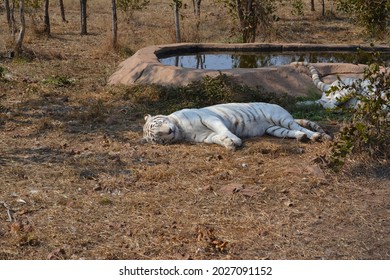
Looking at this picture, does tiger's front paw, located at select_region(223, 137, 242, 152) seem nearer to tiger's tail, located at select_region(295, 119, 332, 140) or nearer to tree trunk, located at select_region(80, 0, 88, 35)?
tiger's tail, located at select_region(295, 119, 332, 140)

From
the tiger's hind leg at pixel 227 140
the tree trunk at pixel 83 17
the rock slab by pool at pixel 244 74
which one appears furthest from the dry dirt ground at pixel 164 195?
the tree trunk at pixel 83 17

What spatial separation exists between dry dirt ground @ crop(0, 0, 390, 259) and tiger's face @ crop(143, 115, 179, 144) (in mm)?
120

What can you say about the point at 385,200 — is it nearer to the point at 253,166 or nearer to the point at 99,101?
the point at 253,166

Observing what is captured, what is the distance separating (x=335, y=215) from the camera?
4934mm

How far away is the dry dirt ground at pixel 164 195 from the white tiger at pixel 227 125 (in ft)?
0.42

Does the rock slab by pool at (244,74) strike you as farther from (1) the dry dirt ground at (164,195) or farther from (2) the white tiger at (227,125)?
(2) the white tiger at (227,125)

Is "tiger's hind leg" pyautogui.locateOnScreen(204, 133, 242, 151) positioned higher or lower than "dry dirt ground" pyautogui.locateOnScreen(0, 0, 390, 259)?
higher

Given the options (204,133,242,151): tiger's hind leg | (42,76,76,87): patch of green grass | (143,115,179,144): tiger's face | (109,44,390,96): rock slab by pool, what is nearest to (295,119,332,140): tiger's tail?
(204,133,242,151): tiger's hind leg

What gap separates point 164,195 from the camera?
17.6 ft

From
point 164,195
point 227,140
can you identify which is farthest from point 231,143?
point 164,195

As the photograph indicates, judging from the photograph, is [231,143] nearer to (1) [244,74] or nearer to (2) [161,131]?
(2) [161,131]

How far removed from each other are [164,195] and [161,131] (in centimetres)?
145

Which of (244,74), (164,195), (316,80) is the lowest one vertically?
(164,195)

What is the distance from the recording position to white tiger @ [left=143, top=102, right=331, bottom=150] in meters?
6.73
